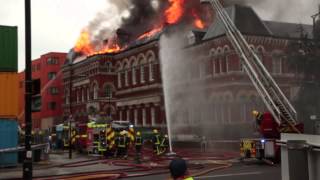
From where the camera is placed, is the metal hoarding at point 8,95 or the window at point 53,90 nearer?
the metal hoarding at point 8,95

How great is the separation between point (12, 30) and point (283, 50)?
93.1 feet

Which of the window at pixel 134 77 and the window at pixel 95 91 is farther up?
the window at pixel 134 77

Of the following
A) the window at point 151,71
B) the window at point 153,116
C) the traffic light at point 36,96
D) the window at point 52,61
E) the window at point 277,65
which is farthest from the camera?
the window at point 52,61

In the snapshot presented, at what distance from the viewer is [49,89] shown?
83938 mm

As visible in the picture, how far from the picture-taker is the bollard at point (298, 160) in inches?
339

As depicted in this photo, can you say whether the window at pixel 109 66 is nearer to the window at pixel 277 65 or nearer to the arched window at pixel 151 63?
the arched window at pixel 151 63

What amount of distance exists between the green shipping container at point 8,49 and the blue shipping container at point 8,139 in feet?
8.46

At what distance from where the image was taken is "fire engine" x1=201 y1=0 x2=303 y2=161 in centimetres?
1991

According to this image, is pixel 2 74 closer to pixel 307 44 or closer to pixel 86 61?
pixel 307 44

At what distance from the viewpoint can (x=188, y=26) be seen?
56.7 meters

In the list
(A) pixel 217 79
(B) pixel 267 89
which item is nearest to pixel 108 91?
(A) pixel 217 79

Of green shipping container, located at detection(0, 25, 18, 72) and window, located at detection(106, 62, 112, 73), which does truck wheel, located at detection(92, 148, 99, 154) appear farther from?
window, located at detection(106, 62, 112, 73)

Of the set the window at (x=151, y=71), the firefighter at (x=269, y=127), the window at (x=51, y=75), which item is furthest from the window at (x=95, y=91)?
the firefighter at (x=269, y=127)

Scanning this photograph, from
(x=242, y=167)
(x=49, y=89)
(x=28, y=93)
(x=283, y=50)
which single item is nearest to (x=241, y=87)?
(x=283, y=50)
